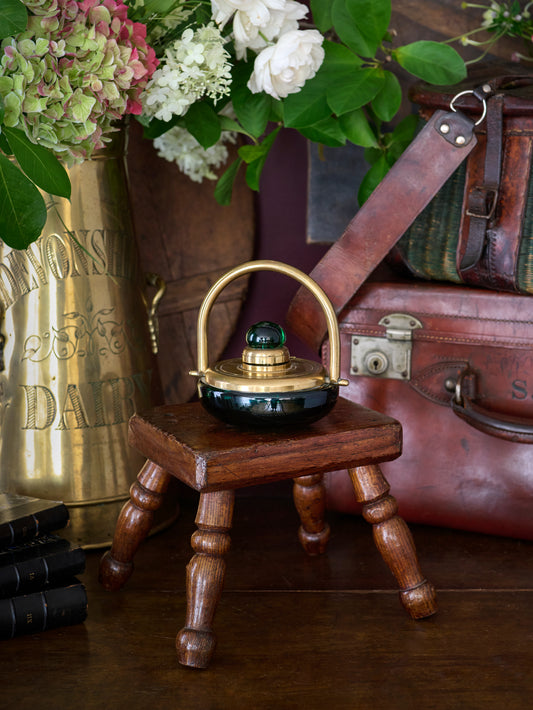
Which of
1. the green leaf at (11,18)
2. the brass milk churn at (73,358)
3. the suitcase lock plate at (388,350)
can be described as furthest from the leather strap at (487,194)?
the green leaf at (11,18)

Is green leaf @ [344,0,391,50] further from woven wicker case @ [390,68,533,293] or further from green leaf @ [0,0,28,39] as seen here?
green leaf @ [0,0,28,39]

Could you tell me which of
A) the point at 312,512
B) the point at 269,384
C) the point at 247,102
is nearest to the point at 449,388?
the point at 312,512

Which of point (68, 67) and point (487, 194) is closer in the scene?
point (68, 67)

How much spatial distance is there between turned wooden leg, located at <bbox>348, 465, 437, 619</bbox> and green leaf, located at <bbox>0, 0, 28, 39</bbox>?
560 mm

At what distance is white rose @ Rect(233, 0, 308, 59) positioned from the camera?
965mm

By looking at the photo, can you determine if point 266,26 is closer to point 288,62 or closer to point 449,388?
point 288,62

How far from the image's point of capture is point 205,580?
2.73 feet

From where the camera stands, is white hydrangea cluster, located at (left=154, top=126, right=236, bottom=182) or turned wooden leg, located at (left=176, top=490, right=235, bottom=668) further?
white hydrangea cluster, located at (left=154, top=126, right=236, bottom=182)

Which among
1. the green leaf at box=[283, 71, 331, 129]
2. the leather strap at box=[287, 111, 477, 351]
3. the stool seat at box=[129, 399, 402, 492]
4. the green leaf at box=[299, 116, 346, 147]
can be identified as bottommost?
the stool seat at box=[129, 399, 402, 492]

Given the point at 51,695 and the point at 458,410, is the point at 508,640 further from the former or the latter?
the point at 51,695

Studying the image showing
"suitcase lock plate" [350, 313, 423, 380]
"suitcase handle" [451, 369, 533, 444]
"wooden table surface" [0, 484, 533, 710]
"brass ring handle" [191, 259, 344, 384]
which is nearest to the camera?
"wooden table surface" [0, 484, 533, 710]

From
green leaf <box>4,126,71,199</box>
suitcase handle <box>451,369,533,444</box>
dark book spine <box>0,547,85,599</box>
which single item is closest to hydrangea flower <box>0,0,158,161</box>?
green leaf <box>4,126,71,199</box>

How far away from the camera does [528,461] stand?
108 centimetres

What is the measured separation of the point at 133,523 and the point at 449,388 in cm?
44
